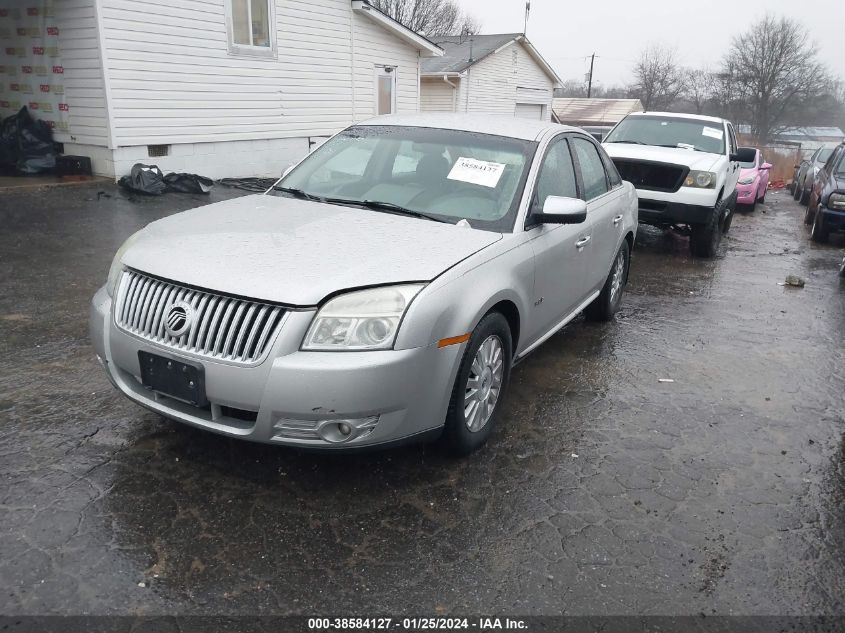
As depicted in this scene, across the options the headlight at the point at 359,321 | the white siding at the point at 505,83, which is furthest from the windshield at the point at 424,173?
the white siding at the point at 505,83

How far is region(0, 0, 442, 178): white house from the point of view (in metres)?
10.5

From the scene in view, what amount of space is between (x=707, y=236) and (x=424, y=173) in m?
6.27

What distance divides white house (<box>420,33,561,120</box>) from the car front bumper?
73.4ft

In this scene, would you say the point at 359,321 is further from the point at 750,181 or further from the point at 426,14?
the point at 426,14

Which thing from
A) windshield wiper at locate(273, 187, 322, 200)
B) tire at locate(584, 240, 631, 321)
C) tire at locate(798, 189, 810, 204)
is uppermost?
windshield wiper at locate(273, 187, 322, 200)

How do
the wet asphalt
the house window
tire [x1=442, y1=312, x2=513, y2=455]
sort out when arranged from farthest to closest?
the house window → tire [x1=442, y1=312, x2=513, y2=455] → the wet asphalt

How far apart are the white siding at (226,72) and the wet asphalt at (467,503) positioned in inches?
279

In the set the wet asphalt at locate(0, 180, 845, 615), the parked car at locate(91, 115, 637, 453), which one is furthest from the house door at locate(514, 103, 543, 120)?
the parked car at locate(91, 115, 637, 453)

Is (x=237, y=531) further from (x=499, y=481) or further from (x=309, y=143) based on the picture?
(x=309, y=143)

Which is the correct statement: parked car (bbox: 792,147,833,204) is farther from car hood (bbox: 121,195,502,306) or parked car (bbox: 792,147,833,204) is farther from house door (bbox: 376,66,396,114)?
car hood (bbox: 121,195,502,306)

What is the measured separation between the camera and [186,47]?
11.6 m

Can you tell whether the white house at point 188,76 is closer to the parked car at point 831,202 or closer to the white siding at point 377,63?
the white siding at point 377,63

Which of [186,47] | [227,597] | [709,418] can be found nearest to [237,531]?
[227,597]

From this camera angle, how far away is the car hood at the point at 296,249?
284 centimetres
